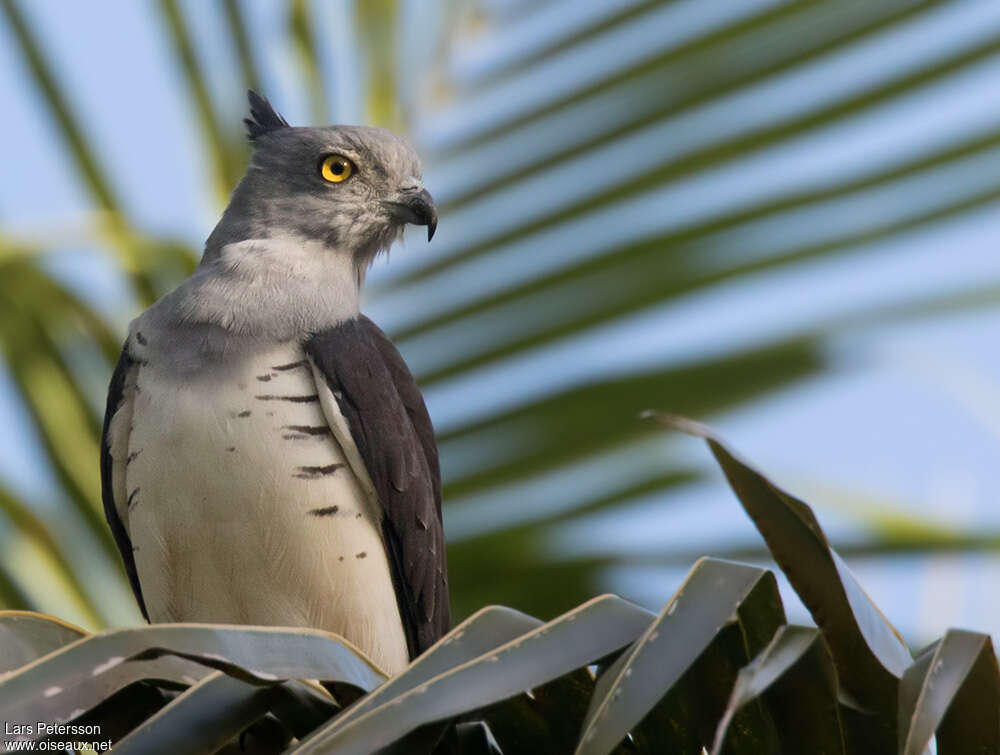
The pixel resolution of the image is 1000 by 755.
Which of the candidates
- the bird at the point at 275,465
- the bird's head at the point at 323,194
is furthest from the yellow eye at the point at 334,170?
the bird at the point at 275,465

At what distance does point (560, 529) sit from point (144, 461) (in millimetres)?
1149

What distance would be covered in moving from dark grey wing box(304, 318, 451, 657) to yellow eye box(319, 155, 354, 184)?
0.68 meters

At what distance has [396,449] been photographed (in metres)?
3.34

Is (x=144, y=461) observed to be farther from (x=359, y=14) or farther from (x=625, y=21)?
(x=625, y=21)

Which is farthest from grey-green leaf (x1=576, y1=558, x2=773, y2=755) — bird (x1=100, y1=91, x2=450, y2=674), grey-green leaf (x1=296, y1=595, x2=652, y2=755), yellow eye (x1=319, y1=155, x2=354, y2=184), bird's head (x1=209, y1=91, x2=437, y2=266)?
yellow eye (x1=319, y1=155, x2=354, y2=184)

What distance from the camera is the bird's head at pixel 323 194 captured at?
3885 mm

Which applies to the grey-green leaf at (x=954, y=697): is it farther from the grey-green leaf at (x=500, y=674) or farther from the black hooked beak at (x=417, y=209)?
the black hooked beak at (x=417, y=209)

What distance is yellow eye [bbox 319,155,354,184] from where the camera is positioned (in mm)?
4012

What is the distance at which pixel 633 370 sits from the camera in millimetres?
2670

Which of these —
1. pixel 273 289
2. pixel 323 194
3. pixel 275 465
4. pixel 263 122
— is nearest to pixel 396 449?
pixel 275 465

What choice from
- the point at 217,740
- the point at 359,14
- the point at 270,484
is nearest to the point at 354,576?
the point at 270,484

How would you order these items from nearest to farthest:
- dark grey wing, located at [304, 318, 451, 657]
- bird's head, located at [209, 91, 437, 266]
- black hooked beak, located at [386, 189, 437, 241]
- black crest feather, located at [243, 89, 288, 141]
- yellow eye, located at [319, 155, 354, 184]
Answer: dark grey wing, located at [304, 318, 451, 657] < black hooked beak, located at [386, 189, 437, 241] < bird's head, located at [209, 91, 437, 266] < yellow eye, located at [319, 155, 354, 184] < black crest feather, located at [243, 89, 288, 141]

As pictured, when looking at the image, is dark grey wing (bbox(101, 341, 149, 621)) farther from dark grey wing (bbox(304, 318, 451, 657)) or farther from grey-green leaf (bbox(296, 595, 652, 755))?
grey-green leaf (bbox(296, 595, 652, 755))

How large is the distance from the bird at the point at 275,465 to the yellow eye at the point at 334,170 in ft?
1.25
